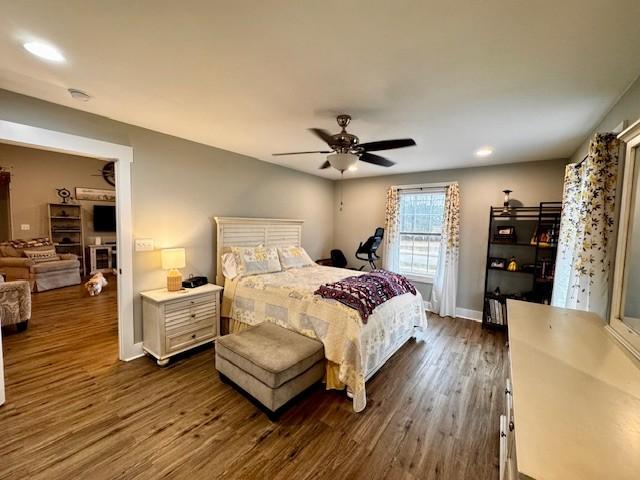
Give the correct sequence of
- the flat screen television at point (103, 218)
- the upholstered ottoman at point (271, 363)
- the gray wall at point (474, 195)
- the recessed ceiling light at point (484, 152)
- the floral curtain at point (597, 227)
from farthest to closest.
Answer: the flat screen television at point (103, 218) → the gray wall at point (474, 195) → the recessed ceiling light at point (484, 152) → the upholstered ottoman at point (271, 363) → the floral curtain at point (597, 227)

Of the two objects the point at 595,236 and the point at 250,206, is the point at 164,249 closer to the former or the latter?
the point at 250,206

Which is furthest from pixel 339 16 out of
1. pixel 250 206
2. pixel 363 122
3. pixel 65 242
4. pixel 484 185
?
pixel 65 242

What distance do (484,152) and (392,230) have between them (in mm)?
1982

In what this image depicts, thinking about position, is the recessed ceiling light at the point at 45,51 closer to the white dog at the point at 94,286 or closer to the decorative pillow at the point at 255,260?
the decorative pillow at the point at 255,260

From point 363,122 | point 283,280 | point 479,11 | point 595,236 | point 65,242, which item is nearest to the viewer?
point 479,11

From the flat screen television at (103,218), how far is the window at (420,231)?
7402mm

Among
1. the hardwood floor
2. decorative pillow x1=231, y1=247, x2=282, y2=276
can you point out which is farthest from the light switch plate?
the hardwood floor

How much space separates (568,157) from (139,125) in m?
5.34

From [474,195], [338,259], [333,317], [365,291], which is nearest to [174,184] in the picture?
[333,317]

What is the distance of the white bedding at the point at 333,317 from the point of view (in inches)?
90.6

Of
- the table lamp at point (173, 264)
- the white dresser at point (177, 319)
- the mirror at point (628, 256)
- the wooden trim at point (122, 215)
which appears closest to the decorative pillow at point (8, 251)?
the wooden trim at point (122, 215)

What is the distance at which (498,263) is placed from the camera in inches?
159

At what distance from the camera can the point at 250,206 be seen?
4094 mm

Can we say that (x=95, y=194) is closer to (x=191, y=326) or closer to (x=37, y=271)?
(x=37, y=271)
